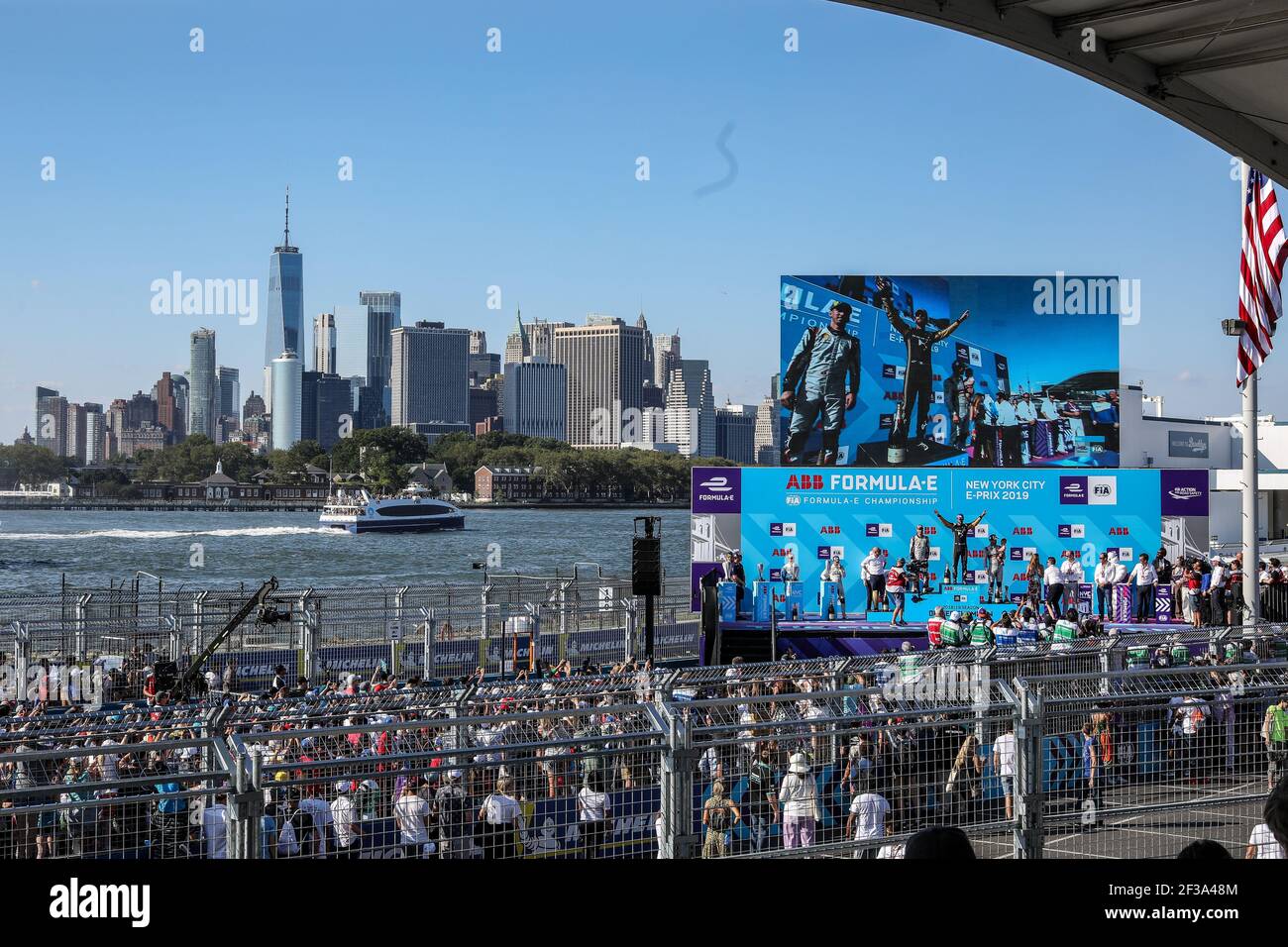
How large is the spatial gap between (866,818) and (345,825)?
2535 millimetres

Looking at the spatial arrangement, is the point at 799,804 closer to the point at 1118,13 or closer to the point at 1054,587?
the point at 1118,13

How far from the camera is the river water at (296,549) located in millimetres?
90381

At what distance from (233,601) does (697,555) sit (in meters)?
7.95

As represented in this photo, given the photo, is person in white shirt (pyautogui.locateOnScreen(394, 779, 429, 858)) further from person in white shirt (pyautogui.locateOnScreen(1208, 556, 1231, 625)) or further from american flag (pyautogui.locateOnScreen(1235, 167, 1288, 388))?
person in white shirt (pyautogui.locateOnScreen(1208, 556, 1231, 625))

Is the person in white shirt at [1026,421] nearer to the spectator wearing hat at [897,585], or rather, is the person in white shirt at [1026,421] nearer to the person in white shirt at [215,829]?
the spectator wearing hat at [897,585]

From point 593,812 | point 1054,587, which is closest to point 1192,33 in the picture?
point 593,812

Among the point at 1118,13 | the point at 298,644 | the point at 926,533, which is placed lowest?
the point at 298,644

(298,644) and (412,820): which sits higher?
(412,820)

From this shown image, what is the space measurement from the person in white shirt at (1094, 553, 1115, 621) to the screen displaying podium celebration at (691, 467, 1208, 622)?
0.06 m

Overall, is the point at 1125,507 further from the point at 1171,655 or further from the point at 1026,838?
the point at 1026,838

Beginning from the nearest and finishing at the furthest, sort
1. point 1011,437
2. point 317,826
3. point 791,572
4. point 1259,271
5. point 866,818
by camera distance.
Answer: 1. point 317,826
2. point 866,818
3. point 1259,271
4. point 791,572
5. point 1011,437

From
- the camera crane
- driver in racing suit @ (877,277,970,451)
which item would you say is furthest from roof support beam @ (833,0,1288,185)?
driver in racing suit @ (877,277,970,451)

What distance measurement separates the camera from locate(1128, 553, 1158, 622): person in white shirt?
21875mm

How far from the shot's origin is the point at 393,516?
11775cm
